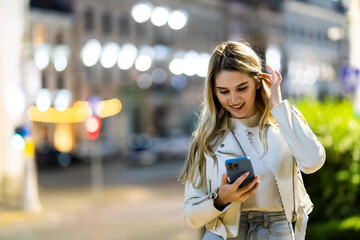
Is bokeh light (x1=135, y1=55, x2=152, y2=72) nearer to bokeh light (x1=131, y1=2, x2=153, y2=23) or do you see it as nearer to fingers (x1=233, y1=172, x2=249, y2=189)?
bokeh light (x1=131, y1=2, x2=153, y2=23)

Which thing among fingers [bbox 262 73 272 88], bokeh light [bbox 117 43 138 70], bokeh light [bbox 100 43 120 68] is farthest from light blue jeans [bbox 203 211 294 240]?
bokeh light [bbox 117 43 138 70]

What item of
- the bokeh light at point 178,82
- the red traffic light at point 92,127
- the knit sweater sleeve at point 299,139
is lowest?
the bokeh light at point 178,82

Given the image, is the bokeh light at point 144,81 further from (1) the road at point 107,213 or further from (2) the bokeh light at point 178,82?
(1) the road at point 107,213

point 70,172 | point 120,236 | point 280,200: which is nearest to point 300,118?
point 280,200

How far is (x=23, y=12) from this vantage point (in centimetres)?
1494

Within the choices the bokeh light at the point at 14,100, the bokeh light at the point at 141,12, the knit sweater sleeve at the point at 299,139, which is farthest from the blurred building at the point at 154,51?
the knit sweater sleeve at the point at 299,139

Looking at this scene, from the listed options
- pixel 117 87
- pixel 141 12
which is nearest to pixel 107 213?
pixel 117 87

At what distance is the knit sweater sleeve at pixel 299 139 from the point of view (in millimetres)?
2072

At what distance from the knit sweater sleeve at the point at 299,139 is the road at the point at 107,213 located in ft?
28.0

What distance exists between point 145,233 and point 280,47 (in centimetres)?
3825

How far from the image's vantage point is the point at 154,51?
1891 inches

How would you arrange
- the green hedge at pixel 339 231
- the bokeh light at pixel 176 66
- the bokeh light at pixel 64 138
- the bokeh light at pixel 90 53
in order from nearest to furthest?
1. the green hedge at pixel 339 231
2. the bokeh light at pixel 64 138
3. the bokeh light at pixel 90 53
4. the bokeh light at pixel 176 66

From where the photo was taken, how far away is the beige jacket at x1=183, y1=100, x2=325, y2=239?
2.09 meters

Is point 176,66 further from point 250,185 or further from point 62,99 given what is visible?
point 250,185
